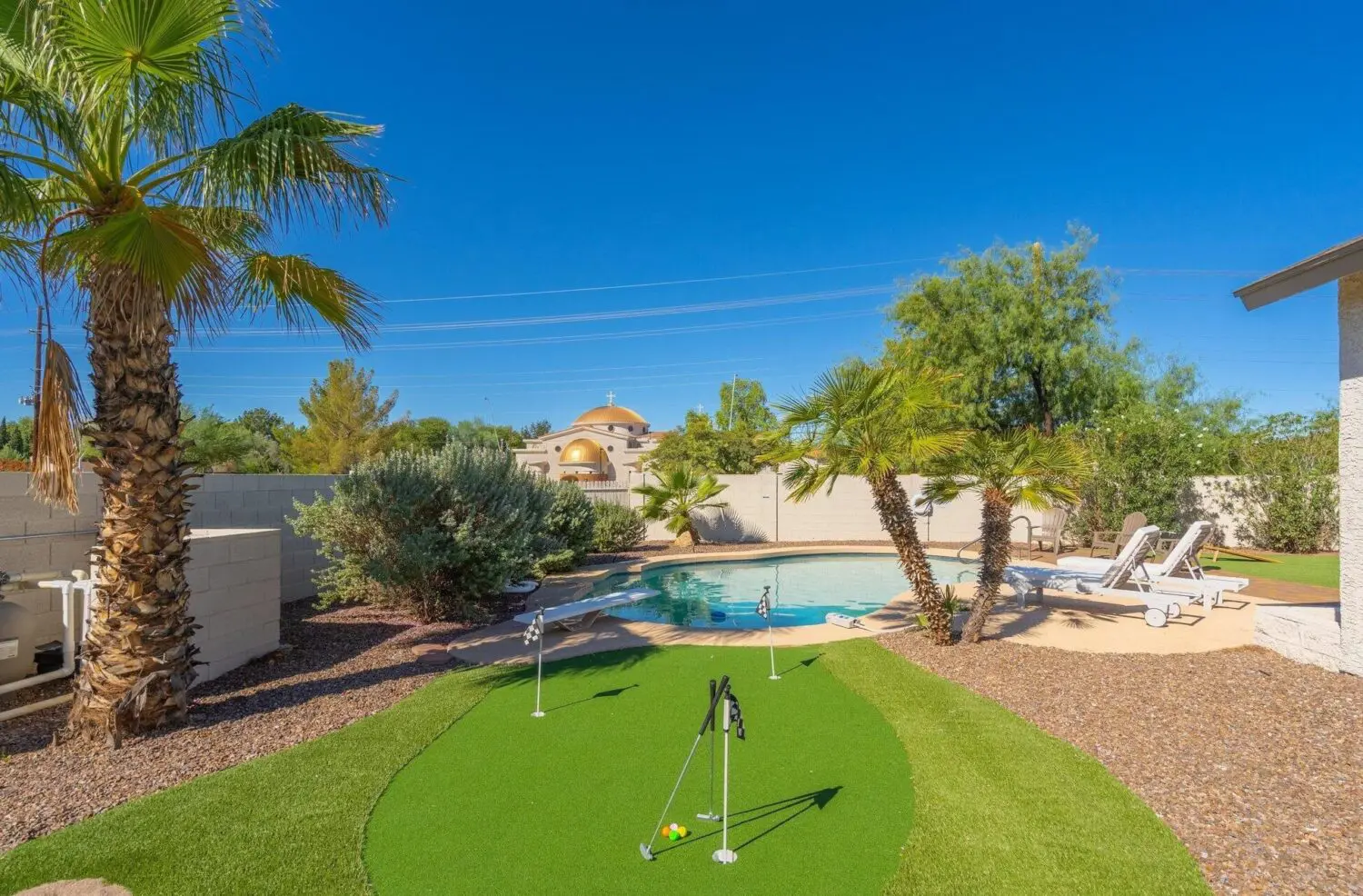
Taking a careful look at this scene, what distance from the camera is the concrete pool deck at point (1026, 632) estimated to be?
26.3ft

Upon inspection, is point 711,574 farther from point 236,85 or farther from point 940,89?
point 940,89

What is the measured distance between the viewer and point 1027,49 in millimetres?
16203

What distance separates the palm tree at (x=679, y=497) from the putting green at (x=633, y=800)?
13.0 m

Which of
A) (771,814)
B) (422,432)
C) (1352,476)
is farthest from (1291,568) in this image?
(422,432)

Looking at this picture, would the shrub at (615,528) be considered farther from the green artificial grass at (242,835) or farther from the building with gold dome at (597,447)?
the building with gold dome at (597,447)

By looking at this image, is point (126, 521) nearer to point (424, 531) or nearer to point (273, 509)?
point (424, 531)

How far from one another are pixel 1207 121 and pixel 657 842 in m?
21.7

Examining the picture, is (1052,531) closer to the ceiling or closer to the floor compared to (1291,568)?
closer to the ceiling

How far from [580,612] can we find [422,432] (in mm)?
50045

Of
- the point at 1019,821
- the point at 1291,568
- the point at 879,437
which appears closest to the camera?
the point at 1019,821

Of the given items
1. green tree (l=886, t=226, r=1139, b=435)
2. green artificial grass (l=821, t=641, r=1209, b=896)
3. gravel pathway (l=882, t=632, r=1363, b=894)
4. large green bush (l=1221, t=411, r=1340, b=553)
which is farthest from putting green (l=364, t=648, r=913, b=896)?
green tree (l=886, t=226, r=1139, b=435)

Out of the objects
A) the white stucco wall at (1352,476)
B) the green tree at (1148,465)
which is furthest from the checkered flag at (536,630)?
the green tree at (1148,465)

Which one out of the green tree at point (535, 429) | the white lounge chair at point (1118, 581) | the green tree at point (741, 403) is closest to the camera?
the white lounge chair at point (1118, 581)

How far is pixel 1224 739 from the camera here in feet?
16.4
